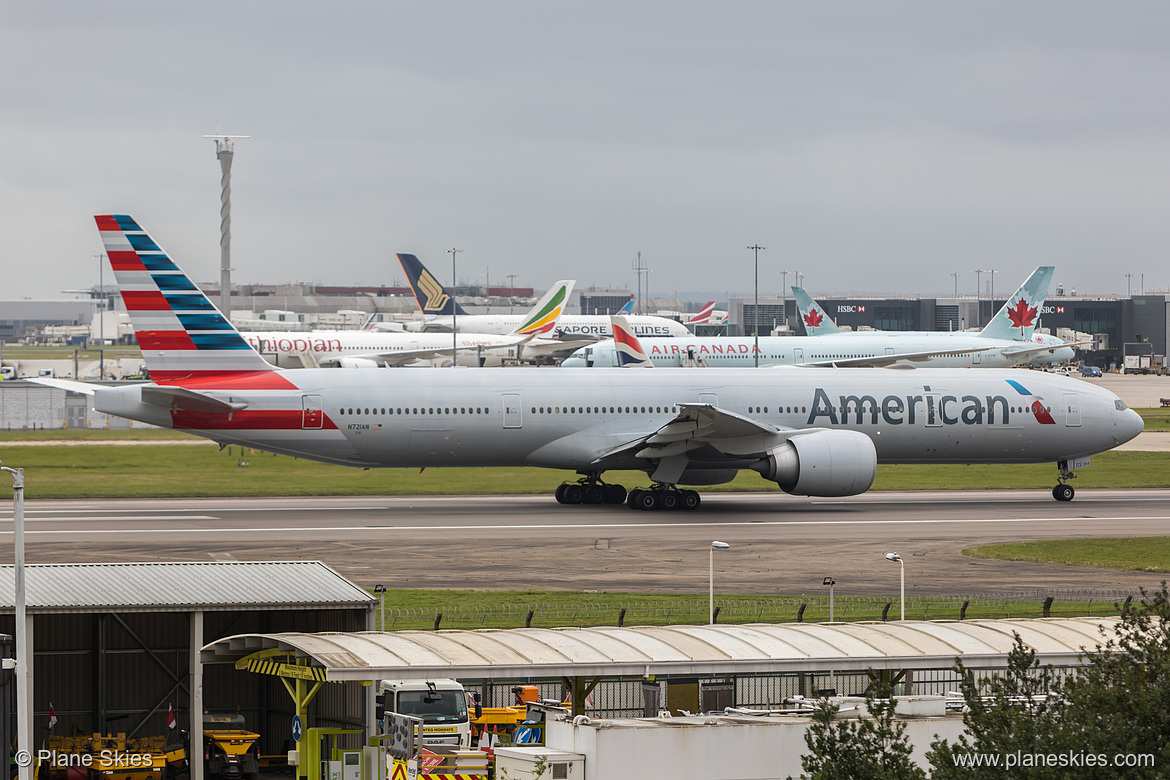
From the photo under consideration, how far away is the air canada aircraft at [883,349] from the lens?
283 ft

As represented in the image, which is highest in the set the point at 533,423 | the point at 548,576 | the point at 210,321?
the point at 210,321

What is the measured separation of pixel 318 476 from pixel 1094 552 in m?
29.2

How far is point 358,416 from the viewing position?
131ft

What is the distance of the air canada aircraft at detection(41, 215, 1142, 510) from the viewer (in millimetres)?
39062

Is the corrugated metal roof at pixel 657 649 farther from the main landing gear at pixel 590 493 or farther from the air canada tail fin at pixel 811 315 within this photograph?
the air canada tail fin at pixel 811 315

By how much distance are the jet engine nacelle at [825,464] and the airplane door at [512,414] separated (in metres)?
7.55

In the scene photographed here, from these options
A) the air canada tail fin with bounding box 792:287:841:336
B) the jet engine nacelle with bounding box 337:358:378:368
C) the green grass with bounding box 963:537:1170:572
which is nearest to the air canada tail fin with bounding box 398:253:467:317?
the air canada tail fin with bounding box 792:287:841:336

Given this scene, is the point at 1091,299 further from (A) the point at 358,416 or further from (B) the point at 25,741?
(B) the point at 25,741

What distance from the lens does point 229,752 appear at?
61.5 ft

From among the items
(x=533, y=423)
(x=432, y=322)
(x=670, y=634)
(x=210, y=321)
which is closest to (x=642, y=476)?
(x=533, y=423)

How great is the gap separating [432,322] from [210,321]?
106 meters

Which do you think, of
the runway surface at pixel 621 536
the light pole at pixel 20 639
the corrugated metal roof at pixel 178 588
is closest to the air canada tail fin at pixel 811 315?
the runway surface at pixel 621 536

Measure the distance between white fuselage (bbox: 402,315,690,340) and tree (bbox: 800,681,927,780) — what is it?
116632 millimetres

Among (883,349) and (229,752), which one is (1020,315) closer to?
(883,349)
